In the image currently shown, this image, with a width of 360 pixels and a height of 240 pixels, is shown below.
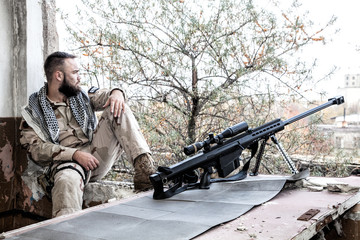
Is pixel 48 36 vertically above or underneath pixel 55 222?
above

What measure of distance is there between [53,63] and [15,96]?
0.45 metres

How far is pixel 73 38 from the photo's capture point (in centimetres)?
448

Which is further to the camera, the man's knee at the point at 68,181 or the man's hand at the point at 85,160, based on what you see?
the man's hand at the point at 85,160

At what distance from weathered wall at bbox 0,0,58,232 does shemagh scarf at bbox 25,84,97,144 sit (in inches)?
10.7

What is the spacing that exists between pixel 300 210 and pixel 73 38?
11.7 feet

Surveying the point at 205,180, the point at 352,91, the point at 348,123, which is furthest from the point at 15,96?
the point at 348,123

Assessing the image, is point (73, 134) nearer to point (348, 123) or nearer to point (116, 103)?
point (116, 103)

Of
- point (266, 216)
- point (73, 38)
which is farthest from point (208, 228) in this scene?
point (73, 38)

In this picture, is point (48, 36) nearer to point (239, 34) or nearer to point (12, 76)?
point (12, 76)

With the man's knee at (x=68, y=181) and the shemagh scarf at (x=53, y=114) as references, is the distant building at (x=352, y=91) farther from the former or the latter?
the man's knee at (x=68, y=181)

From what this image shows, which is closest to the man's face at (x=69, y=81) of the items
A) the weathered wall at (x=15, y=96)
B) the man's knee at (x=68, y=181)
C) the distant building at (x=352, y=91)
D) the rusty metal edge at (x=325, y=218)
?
the weathered wall at (x=15, y=96)

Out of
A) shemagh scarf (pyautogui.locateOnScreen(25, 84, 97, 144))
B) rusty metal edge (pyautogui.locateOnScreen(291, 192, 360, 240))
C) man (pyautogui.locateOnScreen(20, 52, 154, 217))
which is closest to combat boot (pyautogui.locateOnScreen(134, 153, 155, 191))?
man (pyautogui.locateOnScreen(20, 52, 154, 217))

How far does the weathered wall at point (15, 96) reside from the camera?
298cm

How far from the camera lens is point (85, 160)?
2.61 m
